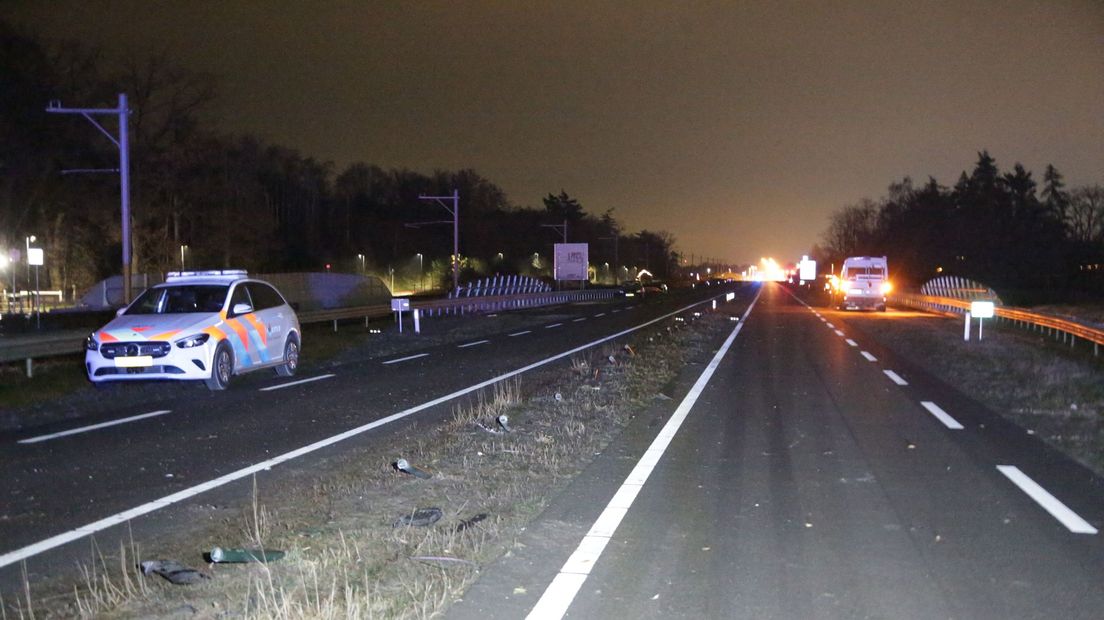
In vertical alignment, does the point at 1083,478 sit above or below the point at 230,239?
below

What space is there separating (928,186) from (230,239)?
8744cm

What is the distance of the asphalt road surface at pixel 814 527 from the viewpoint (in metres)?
5.38

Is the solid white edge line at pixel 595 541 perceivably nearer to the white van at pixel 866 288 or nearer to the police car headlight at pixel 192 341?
the police car headlight at pixel 192 341

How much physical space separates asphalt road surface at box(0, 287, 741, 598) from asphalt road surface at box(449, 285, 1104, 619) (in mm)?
3161

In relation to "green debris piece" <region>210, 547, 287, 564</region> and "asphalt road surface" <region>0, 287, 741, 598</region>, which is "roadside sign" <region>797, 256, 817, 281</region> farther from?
"green debris piece" <region>210, 547, 287, 564</region>

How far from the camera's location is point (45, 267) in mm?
55750

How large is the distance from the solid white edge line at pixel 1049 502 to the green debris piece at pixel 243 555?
5739 mm

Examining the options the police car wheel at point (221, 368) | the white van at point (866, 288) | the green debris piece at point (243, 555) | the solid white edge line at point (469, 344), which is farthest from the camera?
the white van at point (866, 288)

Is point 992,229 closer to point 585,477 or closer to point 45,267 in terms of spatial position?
point 45,267

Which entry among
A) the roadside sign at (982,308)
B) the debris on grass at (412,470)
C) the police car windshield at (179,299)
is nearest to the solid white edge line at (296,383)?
the police car windshield at (179,299)

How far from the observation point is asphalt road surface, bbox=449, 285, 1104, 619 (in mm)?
5379

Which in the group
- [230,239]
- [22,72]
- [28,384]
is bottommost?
[28,384]

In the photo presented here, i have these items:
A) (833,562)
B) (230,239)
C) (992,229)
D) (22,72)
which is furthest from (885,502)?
(992,229)

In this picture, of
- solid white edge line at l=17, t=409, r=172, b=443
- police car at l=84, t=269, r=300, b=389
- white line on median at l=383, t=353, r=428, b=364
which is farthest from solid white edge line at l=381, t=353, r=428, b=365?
solid white edge line at l=17, t=409, r=172, b=443
